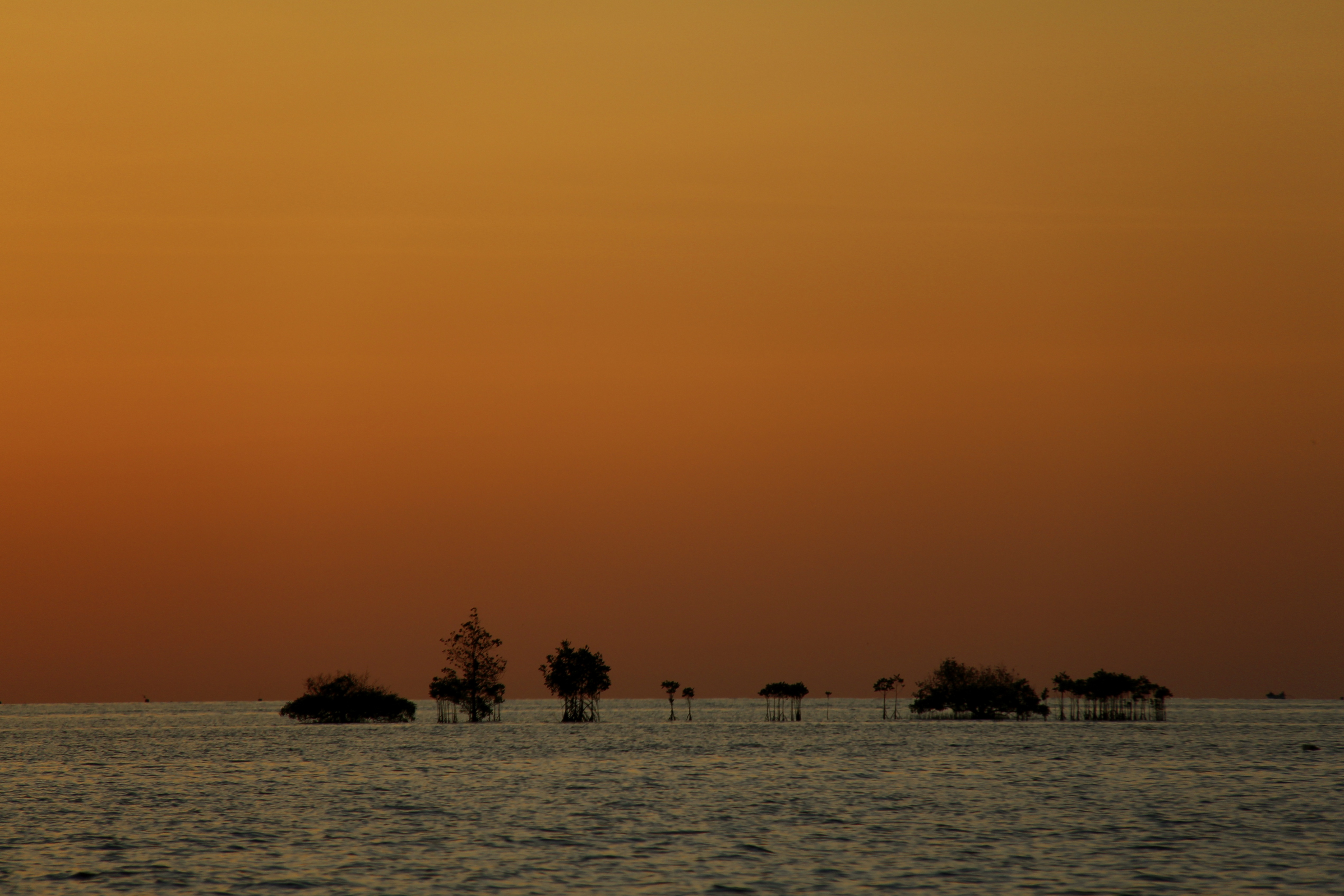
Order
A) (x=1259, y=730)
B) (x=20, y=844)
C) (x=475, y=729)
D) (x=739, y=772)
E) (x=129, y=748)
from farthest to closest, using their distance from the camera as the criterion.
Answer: (x=475, y=729) < (x=1259, y=730) < (x=129, y=748) < (x=739, y=772) < (x=20, y=844)

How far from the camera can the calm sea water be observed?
41.8 meters

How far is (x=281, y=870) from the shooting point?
144ft

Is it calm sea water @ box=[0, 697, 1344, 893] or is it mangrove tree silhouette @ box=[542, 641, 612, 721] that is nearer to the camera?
calm sea water @ box=[0, 697, 1344, 893]

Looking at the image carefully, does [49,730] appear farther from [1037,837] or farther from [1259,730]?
[1037,837]

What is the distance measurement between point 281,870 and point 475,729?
449 feet

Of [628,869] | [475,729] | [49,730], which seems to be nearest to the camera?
[628,869]

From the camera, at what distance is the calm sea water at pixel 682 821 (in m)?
41.8

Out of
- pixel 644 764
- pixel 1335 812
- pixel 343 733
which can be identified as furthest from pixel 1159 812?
pixel 343 733

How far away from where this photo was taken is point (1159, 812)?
2362 inches

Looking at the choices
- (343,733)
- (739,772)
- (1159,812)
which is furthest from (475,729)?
(1159,812)

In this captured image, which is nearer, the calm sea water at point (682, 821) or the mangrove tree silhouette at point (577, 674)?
the calm sea water at point (682, 821)

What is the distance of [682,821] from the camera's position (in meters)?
58.0

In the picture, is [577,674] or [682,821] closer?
[682,821]

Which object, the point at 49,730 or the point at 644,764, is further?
the point at 49,730
